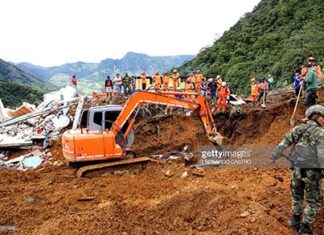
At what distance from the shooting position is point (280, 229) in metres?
7.00

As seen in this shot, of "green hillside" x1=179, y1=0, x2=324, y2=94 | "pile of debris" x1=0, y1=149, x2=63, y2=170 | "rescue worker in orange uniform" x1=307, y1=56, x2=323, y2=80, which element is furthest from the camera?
"green hillside" x1=179, y1=0, x2=324, y2=94

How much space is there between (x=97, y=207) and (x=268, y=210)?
3722 millimetres

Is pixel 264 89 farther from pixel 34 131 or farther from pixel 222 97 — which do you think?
pixel 34 131

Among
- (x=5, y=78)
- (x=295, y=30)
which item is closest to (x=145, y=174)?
(x=295, y=30)

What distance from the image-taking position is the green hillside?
1228 inches

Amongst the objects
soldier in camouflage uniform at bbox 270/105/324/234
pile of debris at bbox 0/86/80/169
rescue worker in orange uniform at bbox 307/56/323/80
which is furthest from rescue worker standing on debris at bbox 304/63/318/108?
pile of debris at bbox 0/86/80/169

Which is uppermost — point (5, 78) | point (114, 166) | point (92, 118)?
point (92, 118)

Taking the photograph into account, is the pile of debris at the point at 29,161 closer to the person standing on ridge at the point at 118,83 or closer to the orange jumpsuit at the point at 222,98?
the person standing on ridge at the point at 118,83

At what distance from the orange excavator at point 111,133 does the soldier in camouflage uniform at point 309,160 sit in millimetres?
6645

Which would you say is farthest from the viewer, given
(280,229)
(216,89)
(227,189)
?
(216,89)

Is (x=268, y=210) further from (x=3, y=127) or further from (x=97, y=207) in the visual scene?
(x=3, y=127)

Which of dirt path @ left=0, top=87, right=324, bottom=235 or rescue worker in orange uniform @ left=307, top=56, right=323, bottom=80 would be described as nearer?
dirt path @ left=0, top=87, right=324, bottom=235

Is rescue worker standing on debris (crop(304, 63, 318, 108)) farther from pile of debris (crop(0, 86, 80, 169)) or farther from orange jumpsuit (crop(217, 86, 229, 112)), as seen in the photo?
pile of debris (crop(0, 86, 80, 169))

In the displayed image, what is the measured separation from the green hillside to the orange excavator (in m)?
15.3
